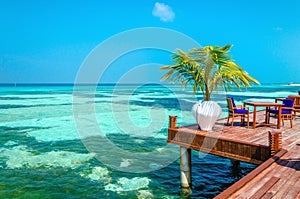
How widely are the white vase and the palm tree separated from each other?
1.82 feet

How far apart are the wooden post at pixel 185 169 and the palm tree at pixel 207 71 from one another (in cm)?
175

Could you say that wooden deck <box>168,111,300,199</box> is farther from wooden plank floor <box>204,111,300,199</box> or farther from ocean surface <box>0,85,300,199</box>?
ocean surface <box>0,85,300,199</box>

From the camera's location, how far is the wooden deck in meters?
3.09

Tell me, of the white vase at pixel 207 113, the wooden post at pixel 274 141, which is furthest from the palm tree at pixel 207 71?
the wooden post at pixel 274 141

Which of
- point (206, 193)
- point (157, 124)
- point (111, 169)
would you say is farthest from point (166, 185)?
point (157, 124)

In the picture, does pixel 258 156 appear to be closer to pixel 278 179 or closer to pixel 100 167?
pixel 278 179

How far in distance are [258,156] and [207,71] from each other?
9.28 ft

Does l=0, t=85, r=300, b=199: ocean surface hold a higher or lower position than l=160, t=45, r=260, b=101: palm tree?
lower

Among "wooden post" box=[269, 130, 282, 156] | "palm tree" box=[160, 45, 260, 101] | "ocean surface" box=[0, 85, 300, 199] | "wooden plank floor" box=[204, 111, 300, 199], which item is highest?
"palm tree" box=[160, 45, 260, 101]

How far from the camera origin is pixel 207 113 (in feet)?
21.2

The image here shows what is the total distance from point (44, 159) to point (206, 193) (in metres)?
5.80

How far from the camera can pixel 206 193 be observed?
21.5 feet

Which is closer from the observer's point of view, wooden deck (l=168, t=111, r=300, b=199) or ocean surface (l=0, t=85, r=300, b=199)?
wooden deck (l=168, t=111, r=300, b=199)

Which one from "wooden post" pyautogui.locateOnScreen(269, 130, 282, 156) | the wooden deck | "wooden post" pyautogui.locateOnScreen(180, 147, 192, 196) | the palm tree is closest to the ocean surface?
"wooden post" pyautogui.locateOnScreen(180, 147, 192, 196)
